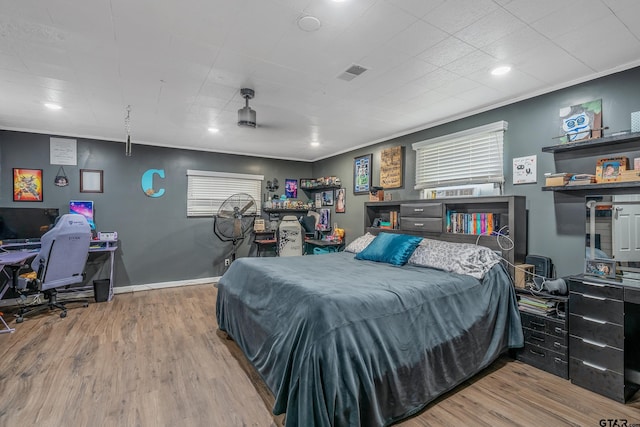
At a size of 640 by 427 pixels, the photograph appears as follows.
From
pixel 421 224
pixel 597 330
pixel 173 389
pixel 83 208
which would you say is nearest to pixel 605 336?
pixel 597 330

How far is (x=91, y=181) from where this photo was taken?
4.80m

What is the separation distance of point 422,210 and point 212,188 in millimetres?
3905

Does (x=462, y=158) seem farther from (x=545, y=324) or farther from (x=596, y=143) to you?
(x=545, y=324)

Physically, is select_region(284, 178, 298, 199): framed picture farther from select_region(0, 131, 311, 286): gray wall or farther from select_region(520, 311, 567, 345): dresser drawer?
select_region(520, 311, 567, 345): dresser drawer

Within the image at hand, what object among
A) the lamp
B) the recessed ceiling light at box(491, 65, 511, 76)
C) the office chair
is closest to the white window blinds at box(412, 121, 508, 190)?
the recessed ceiling light at box(491, 65, 511, 76)

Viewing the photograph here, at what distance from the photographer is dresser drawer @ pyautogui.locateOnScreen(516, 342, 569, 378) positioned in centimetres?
241

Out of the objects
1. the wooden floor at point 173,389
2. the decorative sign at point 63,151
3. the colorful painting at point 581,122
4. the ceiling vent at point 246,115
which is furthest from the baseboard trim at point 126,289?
the colorful painting at point 581,122

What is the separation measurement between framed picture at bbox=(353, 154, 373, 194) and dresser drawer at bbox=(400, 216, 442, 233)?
1.16 m

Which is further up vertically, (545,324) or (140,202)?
(140,202)

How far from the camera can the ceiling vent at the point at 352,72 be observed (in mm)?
2492

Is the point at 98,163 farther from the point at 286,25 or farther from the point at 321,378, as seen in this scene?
the point at 321,378

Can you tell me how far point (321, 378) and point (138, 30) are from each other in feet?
7.82

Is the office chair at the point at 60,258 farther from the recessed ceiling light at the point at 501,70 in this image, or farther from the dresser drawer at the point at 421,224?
the recessed ceiling light at the point at 501,70

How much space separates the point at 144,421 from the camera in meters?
1.90
